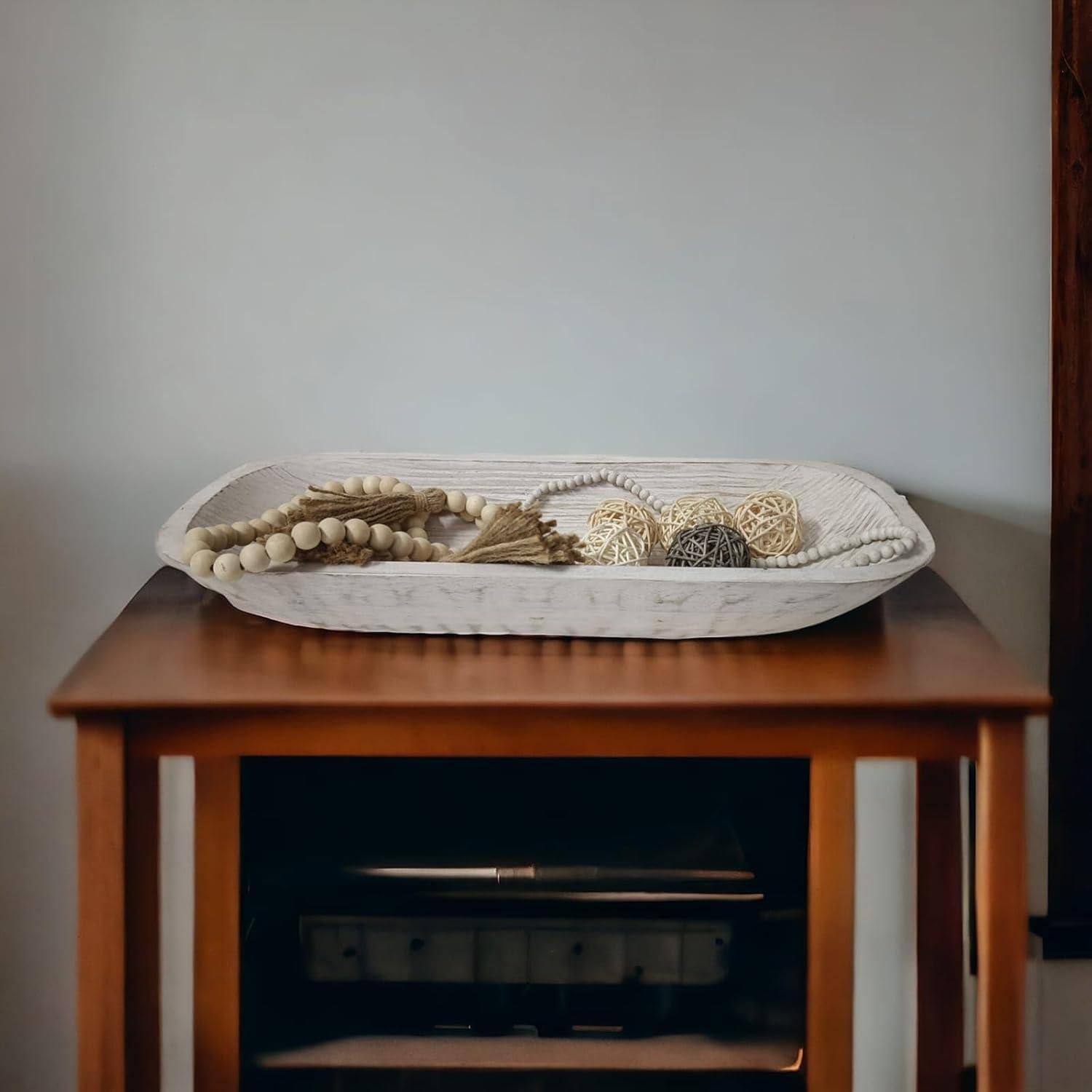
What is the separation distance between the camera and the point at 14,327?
1058 millimetres

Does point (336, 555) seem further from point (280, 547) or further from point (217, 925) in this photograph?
point (217, 925)

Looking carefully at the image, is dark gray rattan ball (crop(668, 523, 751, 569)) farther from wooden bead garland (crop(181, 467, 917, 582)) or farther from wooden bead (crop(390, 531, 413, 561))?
wooden bead (crop(390, 531, 413, 561))

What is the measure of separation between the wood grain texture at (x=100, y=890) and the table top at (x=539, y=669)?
0.03 m

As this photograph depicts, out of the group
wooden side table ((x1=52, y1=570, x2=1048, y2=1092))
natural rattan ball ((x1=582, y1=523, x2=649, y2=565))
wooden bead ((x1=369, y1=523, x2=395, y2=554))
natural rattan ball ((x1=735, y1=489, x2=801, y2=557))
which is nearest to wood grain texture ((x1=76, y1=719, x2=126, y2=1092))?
wooden side table ((x1=52, y1=570, x2=1048, y2=1092))

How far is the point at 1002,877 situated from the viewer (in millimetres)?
646

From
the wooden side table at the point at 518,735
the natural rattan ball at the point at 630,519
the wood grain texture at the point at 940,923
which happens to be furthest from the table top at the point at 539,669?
the wood grain texture at the point at 940,923

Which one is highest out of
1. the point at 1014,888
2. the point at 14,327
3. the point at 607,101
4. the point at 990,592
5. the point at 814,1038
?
the point at 607,101

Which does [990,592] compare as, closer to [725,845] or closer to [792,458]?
[792,458]

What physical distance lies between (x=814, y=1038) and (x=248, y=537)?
0.54 metres

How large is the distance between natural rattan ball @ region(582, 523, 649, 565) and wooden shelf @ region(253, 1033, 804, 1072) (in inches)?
14.8

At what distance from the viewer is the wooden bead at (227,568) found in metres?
0.72

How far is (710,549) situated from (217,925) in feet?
1.44

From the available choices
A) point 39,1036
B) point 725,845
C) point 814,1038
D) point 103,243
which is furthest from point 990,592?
point 39,1036

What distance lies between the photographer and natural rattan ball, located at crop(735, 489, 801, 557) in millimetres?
853
